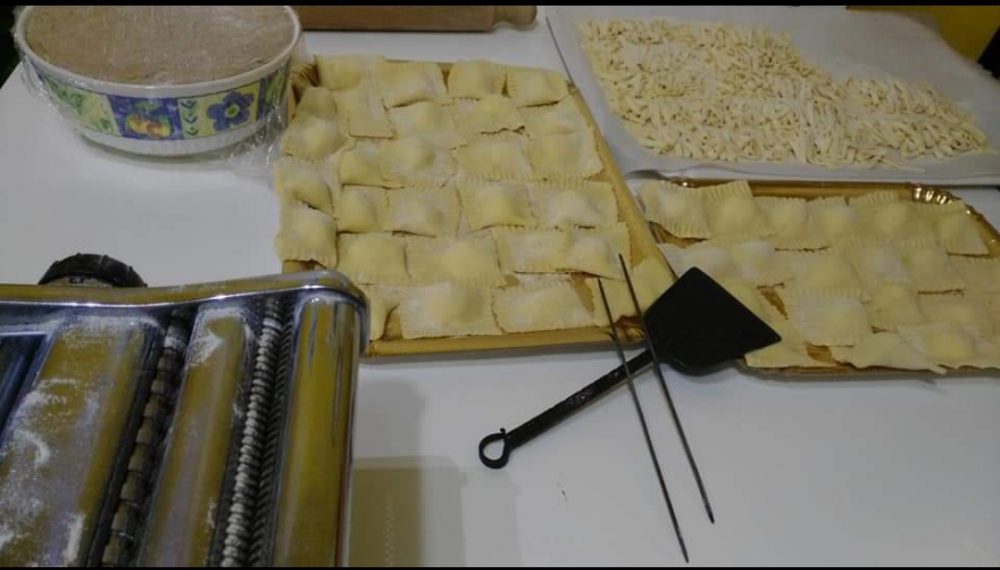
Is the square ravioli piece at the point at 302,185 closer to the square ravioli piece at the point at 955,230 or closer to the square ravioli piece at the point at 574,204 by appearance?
the square ravioli piece at the point at 574,204

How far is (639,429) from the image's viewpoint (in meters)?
0.64

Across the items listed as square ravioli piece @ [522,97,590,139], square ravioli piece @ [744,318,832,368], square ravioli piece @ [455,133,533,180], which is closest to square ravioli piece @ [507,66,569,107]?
square ravioli piece @ [522,97,590,139]

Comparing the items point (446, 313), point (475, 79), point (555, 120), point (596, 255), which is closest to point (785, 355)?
point (596, 255)

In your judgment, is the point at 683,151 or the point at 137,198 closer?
the point at 137,198

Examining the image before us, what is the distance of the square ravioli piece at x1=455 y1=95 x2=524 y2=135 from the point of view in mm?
923

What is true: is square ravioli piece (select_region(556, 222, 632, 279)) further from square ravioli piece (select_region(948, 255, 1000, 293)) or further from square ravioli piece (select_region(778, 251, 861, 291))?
square ravioli piece (select_region(948, 255, 1000, 293))

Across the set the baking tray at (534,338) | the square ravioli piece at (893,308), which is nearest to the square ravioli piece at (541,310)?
the baking tray at (534,338)

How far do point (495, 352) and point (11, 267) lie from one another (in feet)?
1.46

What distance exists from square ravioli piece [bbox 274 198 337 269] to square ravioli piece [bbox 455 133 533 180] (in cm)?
20

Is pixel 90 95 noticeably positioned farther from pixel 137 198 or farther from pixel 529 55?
pixel 529 55

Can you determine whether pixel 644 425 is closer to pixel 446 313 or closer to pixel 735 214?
pixel 446 313

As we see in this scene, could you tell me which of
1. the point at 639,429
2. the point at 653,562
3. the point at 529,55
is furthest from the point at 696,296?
the point at 529,55

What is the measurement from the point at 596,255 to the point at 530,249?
0.07m

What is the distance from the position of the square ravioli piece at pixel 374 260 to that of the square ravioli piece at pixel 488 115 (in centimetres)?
25
